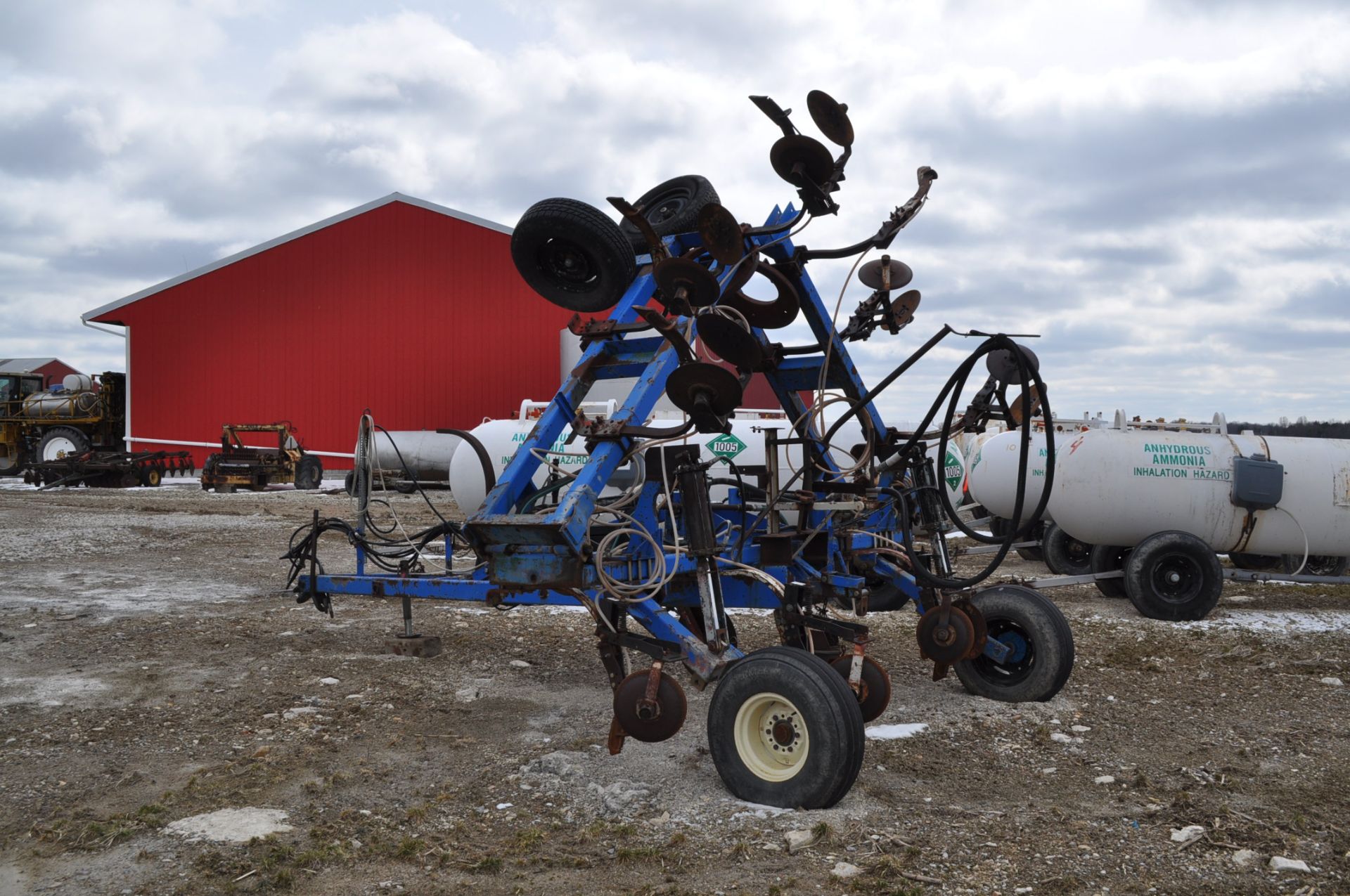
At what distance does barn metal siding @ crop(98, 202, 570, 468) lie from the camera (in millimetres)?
25922

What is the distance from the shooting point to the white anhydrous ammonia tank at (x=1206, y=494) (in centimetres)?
931

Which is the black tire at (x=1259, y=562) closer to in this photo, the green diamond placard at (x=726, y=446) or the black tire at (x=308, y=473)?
the green diamond placard at (x=726, y=446)

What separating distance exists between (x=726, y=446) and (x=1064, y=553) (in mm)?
3880

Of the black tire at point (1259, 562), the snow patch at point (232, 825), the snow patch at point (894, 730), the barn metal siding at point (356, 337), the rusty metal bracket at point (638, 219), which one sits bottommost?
the snow patch at point (232, 825)

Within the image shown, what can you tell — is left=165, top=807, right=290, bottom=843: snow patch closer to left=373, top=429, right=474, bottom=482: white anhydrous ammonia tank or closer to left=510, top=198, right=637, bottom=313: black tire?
left=510, top=198, right=637, bottom=313: black tire

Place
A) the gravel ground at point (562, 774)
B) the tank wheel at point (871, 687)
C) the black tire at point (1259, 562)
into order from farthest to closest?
1. the black tire at point (1259, 562)
2. the tank wheel at point (871, 687)
3. the gravel ground at point (562, 774)

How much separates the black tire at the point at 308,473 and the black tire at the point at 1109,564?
1811 cm

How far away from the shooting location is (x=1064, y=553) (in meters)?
→ 11.2

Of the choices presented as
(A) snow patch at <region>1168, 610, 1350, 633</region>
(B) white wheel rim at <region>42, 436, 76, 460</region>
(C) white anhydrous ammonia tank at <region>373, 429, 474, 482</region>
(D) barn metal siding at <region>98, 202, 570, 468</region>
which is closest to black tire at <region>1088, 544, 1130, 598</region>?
(A) snow patch at <region>1168, 610, 1350, 633</region>

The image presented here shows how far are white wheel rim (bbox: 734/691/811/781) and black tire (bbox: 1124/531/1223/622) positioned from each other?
19.2 feet

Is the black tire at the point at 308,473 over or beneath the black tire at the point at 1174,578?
over

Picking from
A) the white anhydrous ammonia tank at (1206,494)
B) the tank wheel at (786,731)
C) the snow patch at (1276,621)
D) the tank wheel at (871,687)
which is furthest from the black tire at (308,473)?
the tank wheel at (786,731)

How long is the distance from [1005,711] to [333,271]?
80.5 feet

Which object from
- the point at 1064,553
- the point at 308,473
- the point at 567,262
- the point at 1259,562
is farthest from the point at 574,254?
the point at 308,473
